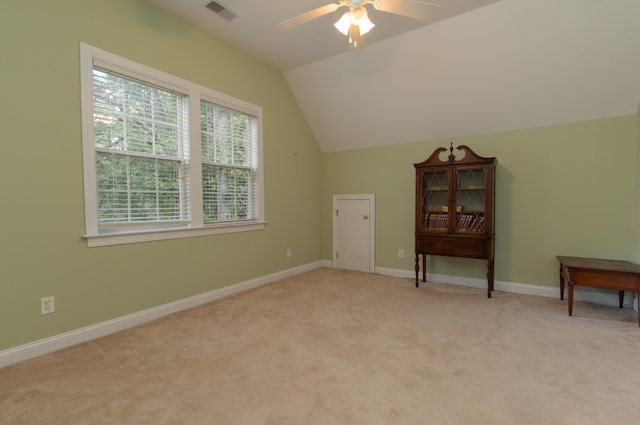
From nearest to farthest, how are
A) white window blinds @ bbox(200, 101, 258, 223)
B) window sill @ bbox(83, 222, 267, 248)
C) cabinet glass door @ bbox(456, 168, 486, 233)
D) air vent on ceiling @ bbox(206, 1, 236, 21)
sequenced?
window sill @ bbox(83, 222, 267, 248) < air vent on ceiling @ bbox(206, 1, 236, 21) < white window blinds @ bbox(200, 101, 258, 223) < cabinet glass door @ bbox(456, 168, 486, 233)

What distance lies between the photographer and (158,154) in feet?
9.63

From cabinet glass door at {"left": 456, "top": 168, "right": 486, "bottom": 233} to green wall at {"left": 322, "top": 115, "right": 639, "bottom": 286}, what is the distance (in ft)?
1.02

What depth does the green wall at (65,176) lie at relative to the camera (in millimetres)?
2086

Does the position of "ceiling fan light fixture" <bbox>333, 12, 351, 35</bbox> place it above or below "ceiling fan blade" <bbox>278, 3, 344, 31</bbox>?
below

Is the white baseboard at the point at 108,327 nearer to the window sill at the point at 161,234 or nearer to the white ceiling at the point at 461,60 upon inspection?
the window sill at the point at 161,234

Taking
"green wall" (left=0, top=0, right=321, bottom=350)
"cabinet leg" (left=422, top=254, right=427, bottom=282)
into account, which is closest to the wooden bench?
"cabinet leg" (left=422, top=254, right=427, bottom=282)

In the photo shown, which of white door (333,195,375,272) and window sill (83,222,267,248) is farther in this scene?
white door (333,195,375,272)

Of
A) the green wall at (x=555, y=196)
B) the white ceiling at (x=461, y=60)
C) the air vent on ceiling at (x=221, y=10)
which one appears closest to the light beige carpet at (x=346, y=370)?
the green wall at (x=555, y=196)

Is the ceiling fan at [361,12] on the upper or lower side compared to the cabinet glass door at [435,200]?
upper

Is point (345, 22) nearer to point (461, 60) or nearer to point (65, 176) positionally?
point (461, 60)

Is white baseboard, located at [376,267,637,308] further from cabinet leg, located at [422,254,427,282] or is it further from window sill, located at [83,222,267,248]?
window sill, located at [83,222,267,248]

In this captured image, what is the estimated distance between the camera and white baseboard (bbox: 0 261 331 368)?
2113 millimetres

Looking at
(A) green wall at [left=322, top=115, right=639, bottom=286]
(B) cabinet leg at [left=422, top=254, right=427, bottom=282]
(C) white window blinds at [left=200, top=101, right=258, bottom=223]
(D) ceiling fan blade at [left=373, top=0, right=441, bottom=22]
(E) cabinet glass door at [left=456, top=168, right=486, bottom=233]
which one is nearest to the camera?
(D) ceiling fan blade at [left=373, top=0, right=441, bottom=22]

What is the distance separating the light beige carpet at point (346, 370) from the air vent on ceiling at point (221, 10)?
299 centimetres
